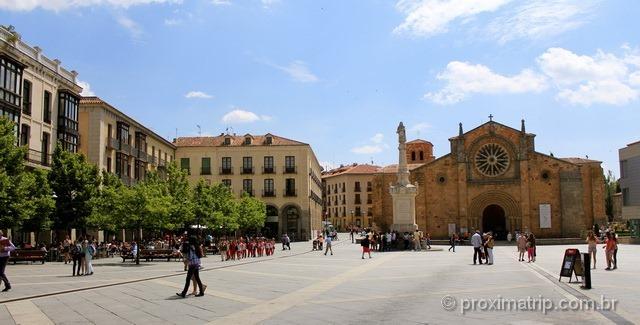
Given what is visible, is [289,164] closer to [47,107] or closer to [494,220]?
[494,220]

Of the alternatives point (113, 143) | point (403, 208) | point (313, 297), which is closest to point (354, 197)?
point (113, 143)

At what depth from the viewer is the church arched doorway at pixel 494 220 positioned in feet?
216

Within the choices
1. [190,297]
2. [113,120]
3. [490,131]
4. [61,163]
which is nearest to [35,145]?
[61,163]

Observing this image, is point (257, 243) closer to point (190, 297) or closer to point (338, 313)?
point (190, 297)

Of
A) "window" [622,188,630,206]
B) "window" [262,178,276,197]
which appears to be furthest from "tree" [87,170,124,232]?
"window" [622,188,630,206]

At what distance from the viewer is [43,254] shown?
28453 mm

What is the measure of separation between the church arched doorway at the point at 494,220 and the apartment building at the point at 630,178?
13.2m

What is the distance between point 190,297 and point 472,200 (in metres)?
53.5

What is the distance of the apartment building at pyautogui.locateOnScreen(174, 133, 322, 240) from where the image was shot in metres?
69.9

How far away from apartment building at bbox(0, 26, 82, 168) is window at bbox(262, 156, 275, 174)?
29823mm

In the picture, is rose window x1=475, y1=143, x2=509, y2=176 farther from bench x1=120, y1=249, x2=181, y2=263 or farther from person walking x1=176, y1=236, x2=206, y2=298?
person walking x1=176, y1=236, x2=206, y2=298

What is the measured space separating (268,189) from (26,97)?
3721cm

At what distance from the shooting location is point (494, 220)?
218 feet

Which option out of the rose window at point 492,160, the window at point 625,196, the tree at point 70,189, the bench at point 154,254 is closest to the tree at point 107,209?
the tree at point 70,189
